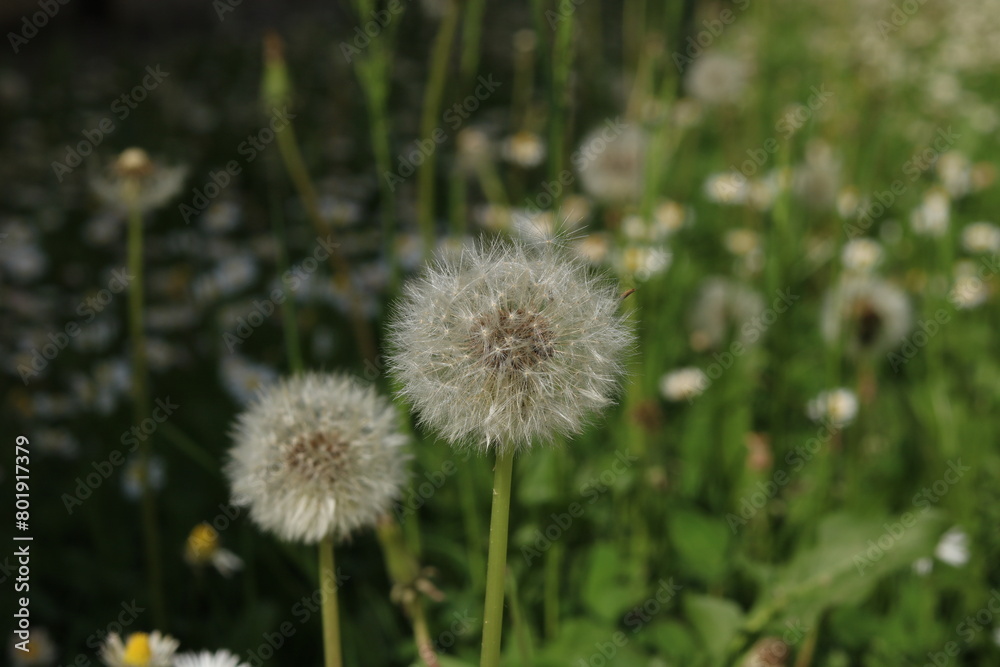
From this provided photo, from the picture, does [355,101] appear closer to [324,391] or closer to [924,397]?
[924,397]

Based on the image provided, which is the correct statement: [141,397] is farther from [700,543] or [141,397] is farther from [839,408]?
[839,408]

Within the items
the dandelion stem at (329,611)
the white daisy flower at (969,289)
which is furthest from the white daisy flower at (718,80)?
the dandelion stem at (329,611)

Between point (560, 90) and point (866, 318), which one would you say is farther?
point (866, 318)

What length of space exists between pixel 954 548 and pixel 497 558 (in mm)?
1094

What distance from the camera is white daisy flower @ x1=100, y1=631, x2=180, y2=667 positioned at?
3.30ft

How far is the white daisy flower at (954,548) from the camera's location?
1538 millimetres

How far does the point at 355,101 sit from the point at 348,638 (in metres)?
3.83

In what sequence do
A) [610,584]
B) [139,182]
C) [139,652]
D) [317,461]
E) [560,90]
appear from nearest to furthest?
1. [139,652]
2. [317,461]
3. [560,90]
4. [139,182]
5. [610,584]

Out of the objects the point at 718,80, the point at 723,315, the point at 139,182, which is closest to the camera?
the point at 139,182

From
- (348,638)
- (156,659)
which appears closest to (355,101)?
(348,638)

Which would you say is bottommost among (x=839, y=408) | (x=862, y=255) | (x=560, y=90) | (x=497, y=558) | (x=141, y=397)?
(x=839, y=408)

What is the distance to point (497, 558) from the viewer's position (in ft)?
2.78

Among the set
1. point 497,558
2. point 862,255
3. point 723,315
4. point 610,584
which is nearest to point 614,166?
point 723,315

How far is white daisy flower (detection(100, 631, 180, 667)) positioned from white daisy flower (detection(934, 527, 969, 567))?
1225 mm
